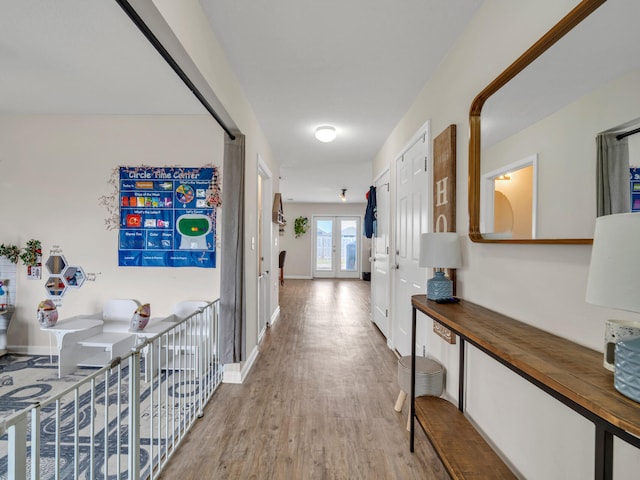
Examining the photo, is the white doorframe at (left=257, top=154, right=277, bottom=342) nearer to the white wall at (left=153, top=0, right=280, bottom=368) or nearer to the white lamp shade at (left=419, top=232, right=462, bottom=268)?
the white wall at (left=153, top=0, right=280, bottom=368)

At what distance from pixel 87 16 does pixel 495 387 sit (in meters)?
2.99

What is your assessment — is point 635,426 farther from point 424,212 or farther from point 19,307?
point 19,307

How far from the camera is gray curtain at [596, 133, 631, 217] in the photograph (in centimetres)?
83

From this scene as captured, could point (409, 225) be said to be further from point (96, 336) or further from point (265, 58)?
point (96, 336)

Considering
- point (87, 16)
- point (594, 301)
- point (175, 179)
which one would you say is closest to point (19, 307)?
point (175, 179)

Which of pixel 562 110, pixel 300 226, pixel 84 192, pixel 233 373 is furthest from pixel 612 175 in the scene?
pixel 300 226

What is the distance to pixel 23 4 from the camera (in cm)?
170

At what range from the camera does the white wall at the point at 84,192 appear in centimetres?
304

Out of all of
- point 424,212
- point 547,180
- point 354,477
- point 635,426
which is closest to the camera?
point 635,426

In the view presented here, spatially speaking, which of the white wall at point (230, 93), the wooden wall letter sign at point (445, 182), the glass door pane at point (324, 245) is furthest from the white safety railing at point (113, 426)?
the glass door pane at point (324, 245)

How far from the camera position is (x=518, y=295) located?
1324 millimetres

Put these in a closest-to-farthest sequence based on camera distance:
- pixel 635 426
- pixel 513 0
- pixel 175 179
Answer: pixel 635 426 → pixel 513 0 → pixel 175 179

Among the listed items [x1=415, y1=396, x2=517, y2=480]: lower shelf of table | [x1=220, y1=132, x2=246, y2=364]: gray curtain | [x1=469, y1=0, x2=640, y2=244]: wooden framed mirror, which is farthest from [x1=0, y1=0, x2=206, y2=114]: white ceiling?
[x1=415, y1=396, x2=517, y2=480]: lower shelf of table

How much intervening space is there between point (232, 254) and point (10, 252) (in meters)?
2.50
